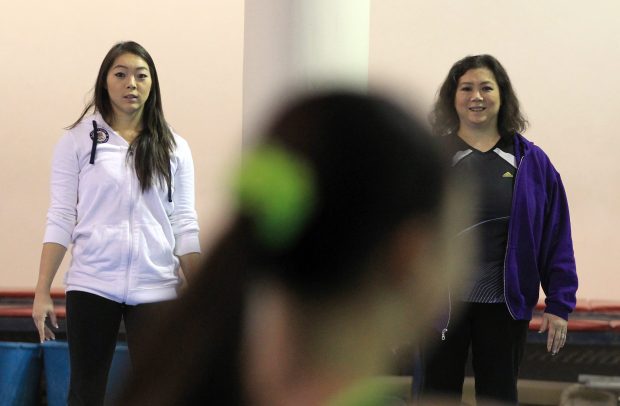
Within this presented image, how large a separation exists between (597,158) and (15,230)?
3.25m

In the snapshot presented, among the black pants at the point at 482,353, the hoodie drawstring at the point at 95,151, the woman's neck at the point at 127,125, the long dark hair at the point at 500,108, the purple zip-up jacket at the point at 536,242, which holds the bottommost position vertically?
the black pants at the point at 482,353

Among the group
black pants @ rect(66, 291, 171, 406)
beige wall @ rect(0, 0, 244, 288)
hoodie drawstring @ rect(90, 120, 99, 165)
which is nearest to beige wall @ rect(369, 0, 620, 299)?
beige wall @ rect(0, 0, 244, 288)

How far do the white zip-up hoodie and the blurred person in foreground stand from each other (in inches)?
77.0

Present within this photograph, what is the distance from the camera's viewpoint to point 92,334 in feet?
8.52

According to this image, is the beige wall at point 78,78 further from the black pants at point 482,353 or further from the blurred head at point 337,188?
the blurred head at point 337,188

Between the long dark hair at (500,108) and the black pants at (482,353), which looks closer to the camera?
the black pants at (482,353)

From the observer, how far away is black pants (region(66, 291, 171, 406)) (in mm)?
2596

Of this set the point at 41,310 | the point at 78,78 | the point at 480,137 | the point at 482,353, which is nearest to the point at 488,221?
the point at 480,137

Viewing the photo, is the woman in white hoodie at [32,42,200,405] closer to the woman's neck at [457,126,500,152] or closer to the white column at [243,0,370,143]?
the white column at [243,0,370,143]

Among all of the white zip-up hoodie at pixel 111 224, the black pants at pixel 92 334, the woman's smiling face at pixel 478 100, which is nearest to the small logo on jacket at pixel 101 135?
the white zip-up hoodie at pixel 111 224

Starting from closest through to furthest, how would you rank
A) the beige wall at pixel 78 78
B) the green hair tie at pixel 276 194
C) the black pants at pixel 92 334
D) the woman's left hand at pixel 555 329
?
the green hair tie at pixel 276 194, the black pants at pixel 92 334, the woman's left hand at pixel 555 329, the beige wall at pixel 78 78

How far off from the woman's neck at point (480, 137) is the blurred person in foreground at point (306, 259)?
2151 millimetres

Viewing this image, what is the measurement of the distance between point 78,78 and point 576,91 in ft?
9.02

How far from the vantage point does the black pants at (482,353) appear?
2.71 metres
